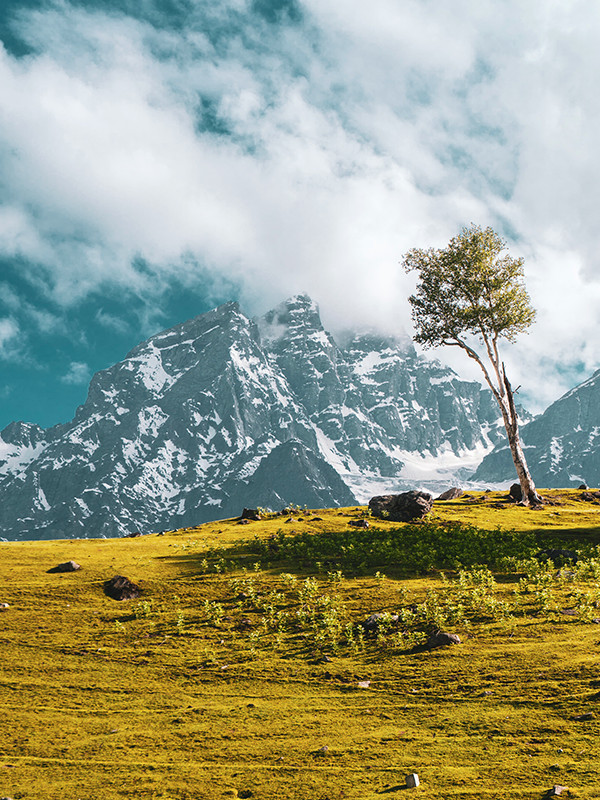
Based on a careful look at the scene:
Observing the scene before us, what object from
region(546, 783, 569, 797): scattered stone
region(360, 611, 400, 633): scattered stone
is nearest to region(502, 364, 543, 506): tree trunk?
region(360, 611, 400, 633): scattered stone

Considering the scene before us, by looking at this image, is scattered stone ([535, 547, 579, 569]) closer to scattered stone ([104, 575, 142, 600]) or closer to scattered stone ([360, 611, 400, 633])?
scattered stone ([360, 611, 400, 633])

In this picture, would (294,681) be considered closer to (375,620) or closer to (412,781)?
(375,620)

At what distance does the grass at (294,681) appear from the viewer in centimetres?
970

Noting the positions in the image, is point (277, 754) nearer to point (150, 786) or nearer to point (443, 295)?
point (150, 786)

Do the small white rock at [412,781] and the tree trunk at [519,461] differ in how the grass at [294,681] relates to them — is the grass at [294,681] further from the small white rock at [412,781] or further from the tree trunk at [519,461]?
the tree trunk at [519,461]

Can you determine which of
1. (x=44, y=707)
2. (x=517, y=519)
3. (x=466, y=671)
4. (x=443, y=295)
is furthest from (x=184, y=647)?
(x=443, y=295)

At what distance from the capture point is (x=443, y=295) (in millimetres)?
56812

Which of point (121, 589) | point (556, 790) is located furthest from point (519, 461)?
point (556, 790)

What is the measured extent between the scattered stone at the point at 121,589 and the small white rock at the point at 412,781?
1332 centimetres

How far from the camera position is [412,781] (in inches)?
358

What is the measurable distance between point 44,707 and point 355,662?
7.41 m

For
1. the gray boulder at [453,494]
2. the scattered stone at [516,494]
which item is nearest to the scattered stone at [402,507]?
the scattered stone at [516,494]

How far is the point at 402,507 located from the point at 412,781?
100ft

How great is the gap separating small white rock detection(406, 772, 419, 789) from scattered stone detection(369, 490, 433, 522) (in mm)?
29081
